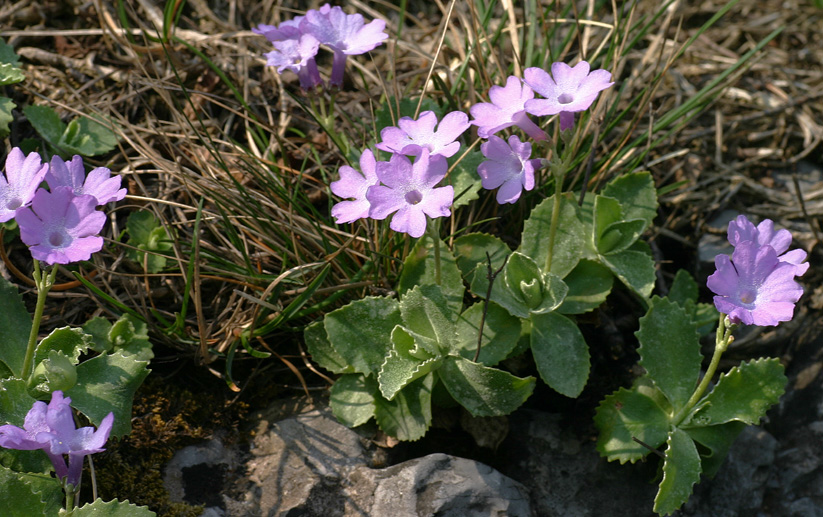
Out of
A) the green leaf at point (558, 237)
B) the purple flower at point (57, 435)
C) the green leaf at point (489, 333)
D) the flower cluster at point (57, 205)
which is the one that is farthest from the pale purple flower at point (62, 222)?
the green leaf at point (558, 237)

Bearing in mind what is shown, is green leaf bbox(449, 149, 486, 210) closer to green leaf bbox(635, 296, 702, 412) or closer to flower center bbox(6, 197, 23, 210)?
green leaf bbox(635, 296, 702, 412)

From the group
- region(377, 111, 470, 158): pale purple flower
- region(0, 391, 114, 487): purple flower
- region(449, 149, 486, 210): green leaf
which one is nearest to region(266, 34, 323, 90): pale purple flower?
region(377, 111, 470, 158): pale purple flower

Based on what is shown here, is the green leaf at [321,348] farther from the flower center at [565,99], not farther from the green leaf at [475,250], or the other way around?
the flower center at [565,99]

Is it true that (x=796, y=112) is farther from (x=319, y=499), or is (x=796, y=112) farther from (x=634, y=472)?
(x=319, y=499)

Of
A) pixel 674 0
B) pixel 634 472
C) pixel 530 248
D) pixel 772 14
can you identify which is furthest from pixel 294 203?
pixel 772 14

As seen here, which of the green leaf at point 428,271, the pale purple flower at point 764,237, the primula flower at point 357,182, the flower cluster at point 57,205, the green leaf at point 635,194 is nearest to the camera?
the flower cluster at point 57,205

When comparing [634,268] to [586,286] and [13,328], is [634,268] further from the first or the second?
[13,328]

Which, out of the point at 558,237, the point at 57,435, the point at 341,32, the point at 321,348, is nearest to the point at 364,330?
the point at 321,348
